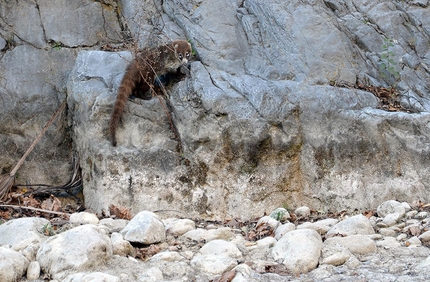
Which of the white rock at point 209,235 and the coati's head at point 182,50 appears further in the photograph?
the coati's head at point 182,50

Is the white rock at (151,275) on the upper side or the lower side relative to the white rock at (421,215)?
upper

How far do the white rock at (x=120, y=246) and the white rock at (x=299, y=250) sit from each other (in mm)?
1225

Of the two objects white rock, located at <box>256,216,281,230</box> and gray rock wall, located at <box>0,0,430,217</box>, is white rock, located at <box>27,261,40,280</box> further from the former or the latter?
gray rock wall, located at <box>0,0,430,217</box>

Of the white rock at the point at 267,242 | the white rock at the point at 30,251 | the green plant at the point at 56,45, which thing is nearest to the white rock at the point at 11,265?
the white rock at the point at 30,251

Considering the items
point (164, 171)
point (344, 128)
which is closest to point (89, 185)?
point (164, 171)

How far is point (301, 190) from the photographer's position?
8.05m

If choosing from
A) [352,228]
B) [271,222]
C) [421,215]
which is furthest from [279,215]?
Answer: [421,215]

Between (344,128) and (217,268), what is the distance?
12.3 feet

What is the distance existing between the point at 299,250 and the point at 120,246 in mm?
1491

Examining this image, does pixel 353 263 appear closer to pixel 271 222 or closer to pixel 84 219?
pixel 271 222

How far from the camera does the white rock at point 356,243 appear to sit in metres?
5.20

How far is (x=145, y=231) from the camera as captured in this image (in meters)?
5.38

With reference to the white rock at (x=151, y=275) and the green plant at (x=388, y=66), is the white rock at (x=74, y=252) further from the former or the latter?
the green plant at (x=388, y=66)

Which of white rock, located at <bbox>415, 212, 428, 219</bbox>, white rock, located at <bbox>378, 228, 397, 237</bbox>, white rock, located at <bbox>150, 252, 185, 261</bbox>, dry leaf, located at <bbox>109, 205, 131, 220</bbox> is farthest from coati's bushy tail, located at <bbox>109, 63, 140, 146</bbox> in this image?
white rock, located at <bbox>415, 212, 428, 219</bbox>
